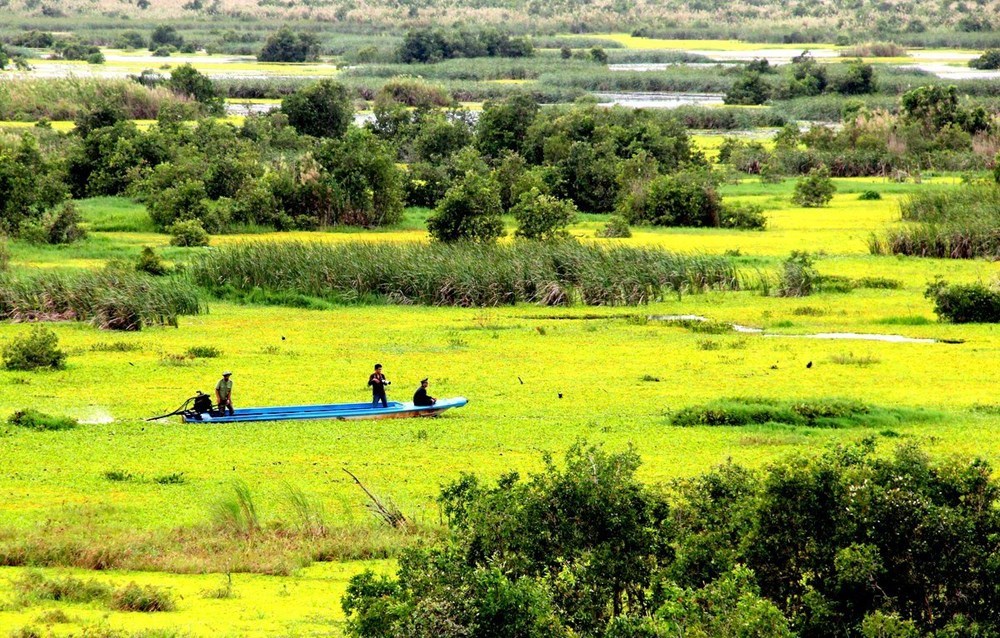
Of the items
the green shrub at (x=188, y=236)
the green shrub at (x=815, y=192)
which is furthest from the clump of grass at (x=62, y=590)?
the green shrub at (x=815, y=192)

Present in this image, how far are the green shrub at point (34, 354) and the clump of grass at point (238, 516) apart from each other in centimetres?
1068

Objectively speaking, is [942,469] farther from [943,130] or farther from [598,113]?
[943,130]

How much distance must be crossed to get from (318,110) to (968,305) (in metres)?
37.6

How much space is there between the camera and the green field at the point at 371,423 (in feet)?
55.3

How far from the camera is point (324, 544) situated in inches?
679

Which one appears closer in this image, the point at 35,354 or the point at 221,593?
the point at 221,593

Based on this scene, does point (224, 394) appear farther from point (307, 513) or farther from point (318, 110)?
point (318, 110)

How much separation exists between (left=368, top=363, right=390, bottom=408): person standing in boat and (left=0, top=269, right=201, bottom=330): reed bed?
32.6 feet

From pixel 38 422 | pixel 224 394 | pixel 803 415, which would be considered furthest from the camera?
pixel 803 415

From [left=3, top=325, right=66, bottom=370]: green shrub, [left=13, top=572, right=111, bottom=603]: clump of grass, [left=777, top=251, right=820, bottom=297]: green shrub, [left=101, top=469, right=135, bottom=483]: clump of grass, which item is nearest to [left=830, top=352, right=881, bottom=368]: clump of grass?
[left=777, top=251, right=820, bottom=297]: green shrub

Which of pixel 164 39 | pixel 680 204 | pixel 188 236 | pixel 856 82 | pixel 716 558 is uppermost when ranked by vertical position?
pixel 716 558

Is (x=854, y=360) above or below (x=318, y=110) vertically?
above

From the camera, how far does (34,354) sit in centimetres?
2752

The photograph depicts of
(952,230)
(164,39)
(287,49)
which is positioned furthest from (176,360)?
(164,39)
